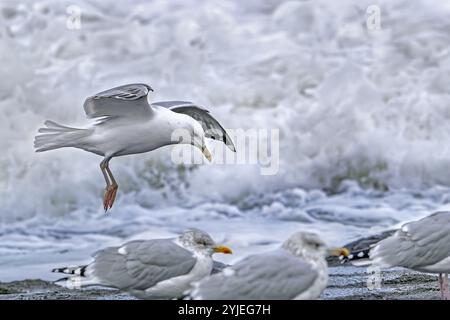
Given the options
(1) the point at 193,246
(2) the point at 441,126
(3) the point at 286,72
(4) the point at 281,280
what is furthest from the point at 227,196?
(4) the point at 281,280

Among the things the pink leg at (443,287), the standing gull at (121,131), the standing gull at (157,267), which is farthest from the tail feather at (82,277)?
the pink leg at (443,287)

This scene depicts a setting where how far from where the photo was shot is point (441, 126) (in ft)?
15.8

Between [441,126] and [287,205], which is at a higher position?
[441,126]

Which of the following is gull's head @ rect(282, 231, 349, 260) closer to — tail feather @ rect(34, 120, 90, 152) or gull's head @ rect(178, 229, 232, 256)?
gull's head @ rect(178, 229, 232, 256)

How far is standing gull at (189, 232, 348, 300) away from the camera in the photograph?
2.93 m

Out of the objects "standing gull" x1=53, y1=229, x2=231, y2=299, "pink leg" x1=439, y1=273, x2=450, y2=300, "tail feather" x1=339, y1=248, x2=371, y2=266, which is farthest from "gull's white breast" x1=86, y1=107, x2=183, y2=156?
"pink leg" x1=439, y1=273, x2=450, y2=300

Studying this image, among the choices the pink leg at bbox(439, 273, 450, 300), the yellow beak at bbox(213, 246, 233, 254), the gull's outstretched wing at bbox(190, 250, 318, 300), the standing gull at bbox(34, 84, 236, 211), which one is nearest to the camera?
the gull's outstretched wing at bbox(190, 250, 318, 300)

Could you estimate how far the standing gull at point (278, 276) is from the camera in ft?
9.61

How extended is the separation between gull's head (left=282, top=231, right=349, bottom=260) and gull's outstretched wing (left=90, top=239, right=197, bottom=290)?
408mm

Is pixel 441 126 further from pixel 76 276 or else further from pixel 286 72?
pixel 76 276

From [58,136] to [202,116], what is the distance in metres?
0.67

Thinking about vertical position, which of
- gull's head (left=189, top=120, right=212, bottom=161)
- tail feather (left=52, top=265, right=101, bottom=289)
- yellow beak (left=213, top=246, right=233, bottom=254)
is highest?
gull's head (left=189, top=120, right=212, bottom=161)

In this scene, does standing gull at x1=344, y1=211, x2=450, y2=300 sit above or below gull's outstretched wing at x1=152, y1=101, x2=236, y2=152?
below

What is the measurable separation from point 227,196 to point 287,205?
307mm
